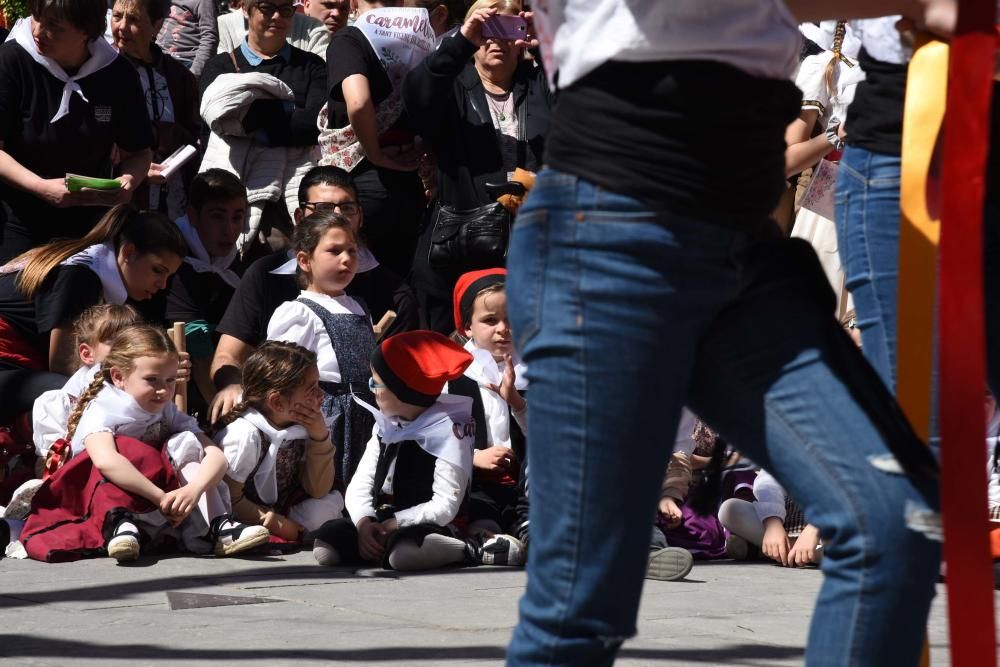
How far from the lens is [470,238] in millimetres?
6762

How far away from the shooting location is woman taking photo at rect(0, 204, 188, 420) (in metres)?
6.09

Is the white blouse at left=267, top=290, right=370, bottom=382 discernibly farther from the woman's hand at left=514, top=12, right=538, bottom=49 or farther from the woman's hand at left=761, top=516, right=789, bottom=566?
the woman's hand at left=761, top=516, right=789, bottom=566

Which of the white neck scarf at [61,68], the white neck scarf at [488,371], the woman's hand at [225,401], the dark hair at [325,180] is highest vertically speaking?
the white neck scarf at [61,68]

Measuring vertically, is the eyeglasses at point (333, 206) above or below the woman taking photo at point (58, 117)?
below

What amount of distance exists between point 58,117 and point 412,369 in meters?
1.95

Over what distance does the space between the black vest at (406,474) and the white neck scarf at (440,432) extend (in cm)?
4

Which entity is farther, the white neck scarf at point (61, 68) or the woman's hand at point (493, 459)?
the white neck scarf at point (61, 68)

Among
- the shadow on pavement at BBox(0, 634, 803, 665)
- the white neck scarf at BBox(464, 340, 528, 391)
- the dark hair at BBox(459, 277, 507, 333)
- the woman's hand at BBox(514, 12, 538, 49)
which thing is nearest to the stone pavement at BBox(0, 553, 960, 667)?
the shadow on pavement at BBox(0, 634, 803, 665)

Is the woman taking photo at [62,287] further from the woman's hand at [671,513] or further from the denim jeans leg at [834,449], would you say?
the denim jeans leg at [834,449]

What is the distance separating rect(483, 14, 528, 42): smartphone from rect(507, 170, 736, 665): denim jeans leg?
4751mm

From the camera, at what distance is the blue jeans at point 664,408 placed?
202 centimetres

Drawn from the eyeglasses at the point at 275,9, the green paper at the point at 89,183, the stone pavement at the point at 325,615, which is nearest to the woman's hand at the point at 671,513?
the stone pavement at the point at 325,615

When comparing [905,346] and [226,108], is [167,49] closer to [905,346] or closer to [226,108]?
[226,108]

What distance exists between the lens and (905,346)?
2.61 metres
